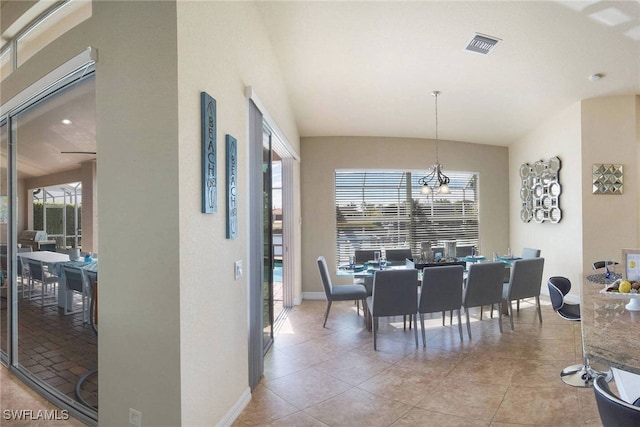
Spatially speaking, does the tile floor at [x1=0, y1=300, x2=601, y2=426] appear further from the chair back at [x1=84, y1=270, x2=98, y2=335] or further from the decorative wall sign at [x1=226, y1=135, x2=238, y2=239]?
the decorative wall sign at [x1=226, y1=135, x2=238, y2=239]

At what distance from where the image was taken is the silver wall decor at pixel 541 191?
5.48m

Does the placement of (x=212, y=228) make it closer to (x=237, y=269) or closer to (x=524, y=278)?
(x=237, y=269)

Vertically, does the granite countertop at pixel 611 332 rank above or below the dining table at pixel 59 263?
below

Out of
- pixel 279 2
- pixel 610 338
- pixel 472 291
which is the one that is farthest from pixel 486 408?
pixel 279 2

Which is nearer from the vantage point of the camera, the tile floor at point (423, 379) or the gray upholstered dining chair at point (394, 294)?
the tile floor at point (423, 379)

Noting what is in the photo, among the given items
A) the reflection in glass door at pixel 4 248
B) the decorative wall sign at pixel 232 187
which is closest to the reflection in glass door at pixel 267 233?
the decorative wall sign at pixel 232 187

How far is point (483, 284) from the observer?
391 cm

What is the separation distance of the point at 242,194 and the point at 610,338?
7.84 feet

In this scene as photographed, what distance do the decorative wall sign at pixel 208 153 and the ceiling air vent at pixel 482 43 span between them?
2792 mm

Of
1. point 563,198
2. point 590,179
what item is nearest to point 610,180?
point 590,179

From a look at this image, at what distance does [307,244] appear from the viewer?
6172 mm

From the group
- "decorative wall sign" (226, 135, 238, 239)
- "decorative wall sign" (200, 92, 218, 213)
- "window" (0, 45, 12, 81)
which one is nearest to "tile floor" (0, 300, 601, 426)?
"decorative wall sign" (226, 135, 238, 239)

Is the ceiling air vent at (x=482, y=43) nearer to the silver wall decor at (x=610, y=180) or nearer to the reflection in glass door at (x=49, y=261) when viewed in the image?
the silver wall decor at (x=610, y=180)

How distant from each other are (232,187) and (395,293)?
221cm
